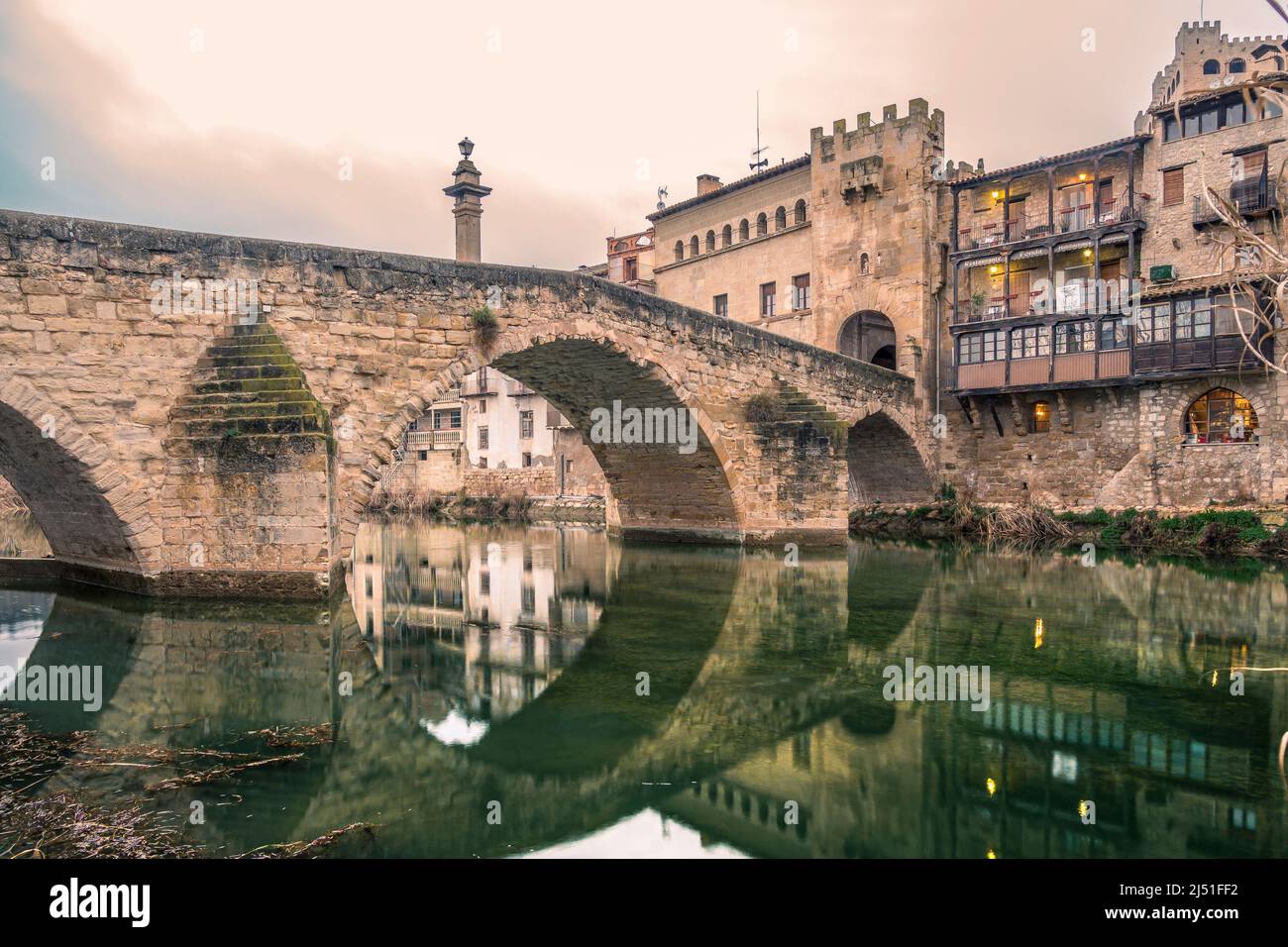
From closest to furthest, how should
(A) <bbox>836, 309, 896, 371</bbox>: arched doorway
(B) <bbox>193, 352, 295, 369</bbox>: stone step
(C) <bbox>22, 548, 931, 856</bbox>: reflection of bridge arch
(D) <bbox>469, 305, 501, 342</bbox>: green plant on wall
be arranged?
(C) <bbox>22, 548, 931, 856</bbox>: reflection of bridge arch
(B) <bbox>193, 352, 295, 369</bbox>: stone step
(D) <bbox>469, 305, 501, 342</bbox>: green plant on wall
(A) <bbox>836, 309, 896, 371</bbox>: arched doorway

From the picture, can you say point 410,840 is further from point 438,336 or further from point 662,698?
point 438,336

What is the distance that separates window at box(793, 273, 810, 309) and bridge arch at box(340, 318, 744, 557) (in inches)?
406

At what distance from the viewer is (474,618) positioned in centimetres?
959

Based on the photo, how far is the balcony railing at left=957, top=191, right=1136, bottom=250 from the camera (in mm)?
20172

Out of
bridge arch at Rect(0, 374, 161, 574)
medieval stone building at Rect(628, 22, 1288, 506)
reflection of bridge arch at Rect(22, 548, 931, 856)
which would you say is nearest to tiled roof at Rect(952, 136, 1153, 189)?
medieval stone building at Rect(628, 22, 1288, 506)

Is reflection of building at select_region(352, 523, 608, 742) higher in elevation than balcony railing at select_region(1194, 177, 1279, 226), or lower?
lower

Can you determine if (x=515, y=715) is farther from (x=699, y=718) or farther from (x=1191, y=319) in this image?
(x=1191, y=319)

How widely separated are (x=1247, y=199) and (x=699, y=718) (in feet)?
62.6

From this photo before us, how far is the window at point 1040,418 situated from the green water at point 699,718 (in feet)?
37.3

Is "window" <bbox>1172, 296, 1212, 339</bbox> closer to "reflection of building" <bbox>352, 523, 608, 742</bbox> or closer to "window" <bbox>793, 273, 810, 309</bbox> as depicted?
"window" <bbox>793, 273, 810, 309</bbox>

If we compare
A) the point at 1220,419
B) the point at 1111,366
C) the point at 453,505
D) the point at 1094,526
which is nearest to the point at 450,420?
the point at 453,505

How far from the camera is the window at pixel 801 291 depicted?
2572 centimetres
